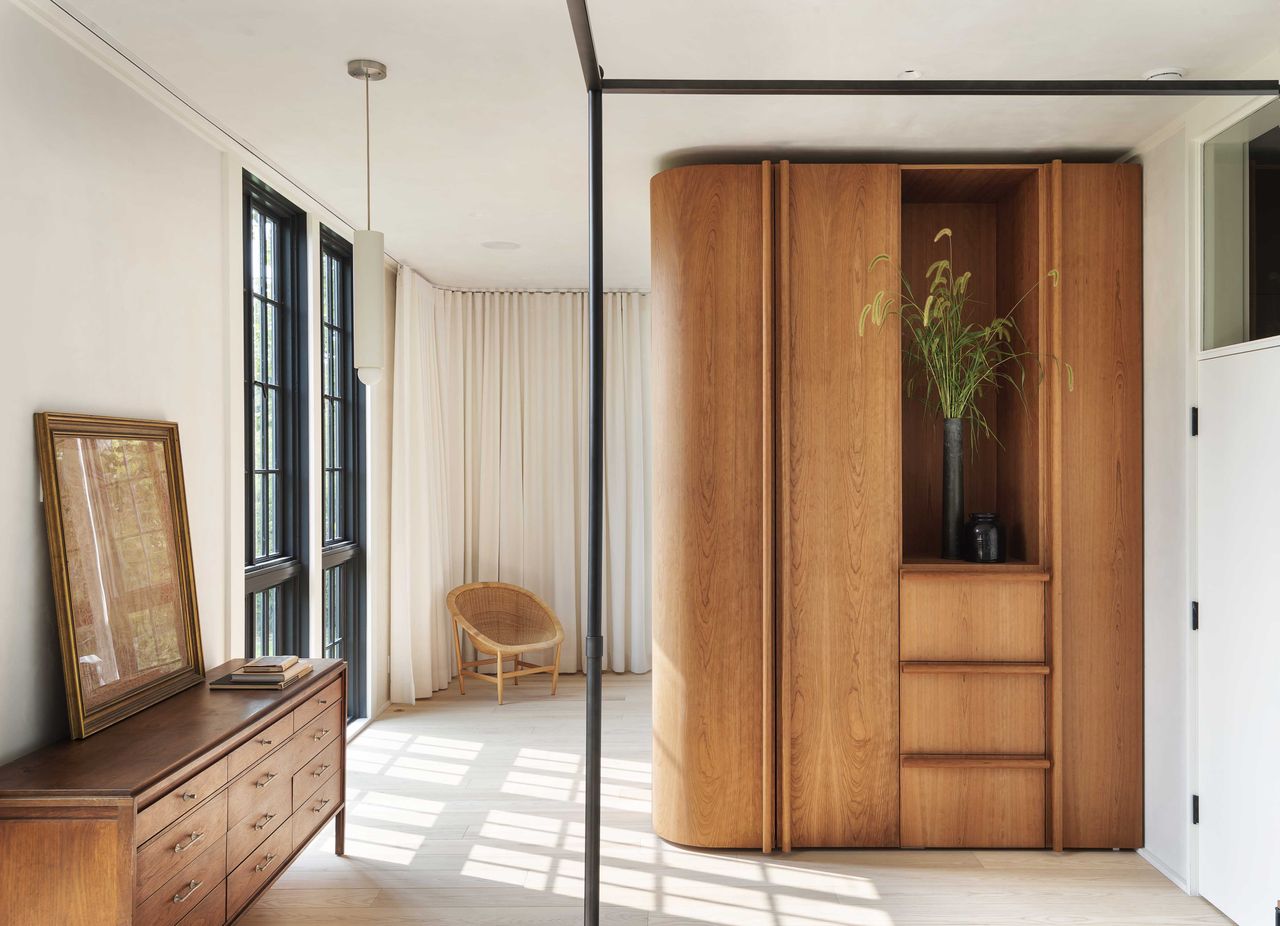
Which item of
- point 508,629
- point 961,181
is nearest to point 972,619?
point 961,181

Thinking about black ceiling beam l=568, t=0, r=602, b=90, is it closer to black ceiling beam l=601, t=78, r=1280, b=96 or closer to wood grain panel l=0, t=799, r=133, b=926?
black ceiling beam l=601, t=78, r=1280, b=96

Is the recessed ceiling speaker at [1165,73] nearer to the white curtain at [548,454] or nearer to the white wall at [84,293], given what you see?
the white wall at [84,293]

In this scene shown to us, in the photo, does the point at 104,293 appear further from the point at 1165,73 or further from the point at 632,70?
the point at 1165,73

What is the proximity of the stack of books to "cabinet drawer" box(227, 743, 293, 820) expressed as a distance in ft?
0.67

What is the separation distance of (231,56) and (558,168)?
53.8 inches

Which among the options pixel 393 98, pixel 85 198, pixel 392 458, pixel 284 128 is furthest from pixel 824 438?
pixel 392 458

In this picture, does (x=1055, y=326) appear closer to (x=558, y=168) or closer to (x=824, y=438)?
(x=824, y=438)

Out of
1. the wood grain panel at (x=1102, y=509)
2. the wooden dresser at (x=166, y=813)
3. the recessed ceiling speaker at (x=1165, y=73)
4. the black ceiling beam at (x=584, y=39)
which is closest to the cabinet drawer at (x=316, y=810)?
the wooden dresser at (x=166, y=813)

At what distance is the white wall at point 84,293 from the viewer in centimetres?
227

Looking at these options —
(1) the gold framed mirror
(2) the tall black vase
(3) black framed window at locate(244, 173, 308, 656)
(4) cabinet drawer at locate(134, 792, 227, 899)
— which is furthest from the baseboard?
(3) black framed window at locate(244, 173, 308, 656)

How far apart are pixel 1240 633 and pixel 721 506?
1.71 metres

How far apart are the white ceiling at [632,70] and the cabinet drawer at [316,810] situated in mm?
2313

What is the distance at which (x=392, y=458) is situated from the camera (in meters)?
5.34

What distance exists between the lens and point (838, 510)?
341cm
